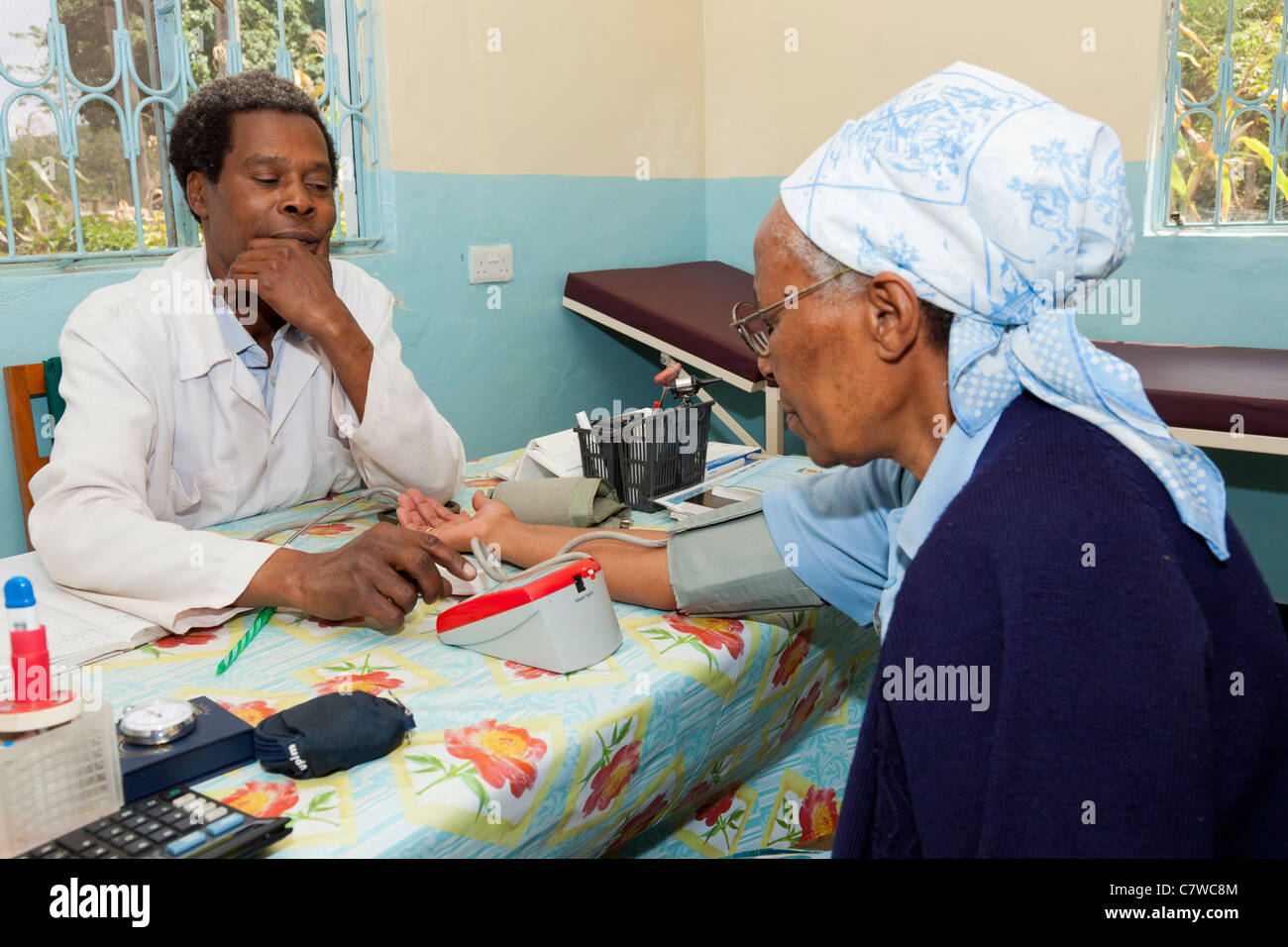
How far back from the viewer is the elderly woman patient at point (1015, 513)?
2.23 ft

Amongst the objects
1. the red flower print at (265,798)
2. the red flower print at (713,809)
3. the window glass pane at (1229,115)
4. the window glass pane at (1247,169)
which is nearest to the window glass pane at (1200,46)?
the window glass pane at (1229,115)

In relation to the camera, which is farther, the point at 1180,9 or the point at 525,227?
the point at 525,227

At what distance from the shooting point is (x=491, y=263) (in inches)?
123

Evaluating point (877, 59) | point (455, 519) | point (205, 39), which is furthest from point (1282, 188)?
point (205, 39)

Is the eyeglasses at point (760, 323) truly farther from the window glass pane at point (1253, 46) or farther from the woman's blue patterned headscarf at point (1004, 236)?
the window glass pane at point (1253, 46)

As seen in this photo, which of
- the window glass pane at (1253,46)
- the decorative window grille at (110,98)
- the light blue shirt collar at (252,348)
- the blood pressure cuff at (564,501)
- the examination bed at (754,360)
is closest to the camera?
the blood pressure cuff at (564,501)

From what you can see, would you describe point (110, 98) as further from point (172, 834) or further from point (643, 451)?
point (172, 834)

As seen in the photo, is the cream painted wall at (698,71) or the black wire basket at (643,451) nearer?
the black wire basket at (643,451)

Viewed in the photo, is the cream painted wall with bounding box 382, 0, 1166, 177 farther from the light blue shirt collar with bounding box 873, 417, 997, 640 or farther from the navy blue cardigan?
the navy blue cardigan

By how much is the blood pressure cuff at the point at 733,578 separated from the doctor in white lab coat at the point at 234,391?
10.3 inches

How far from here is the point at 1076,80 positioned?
10.2ft
